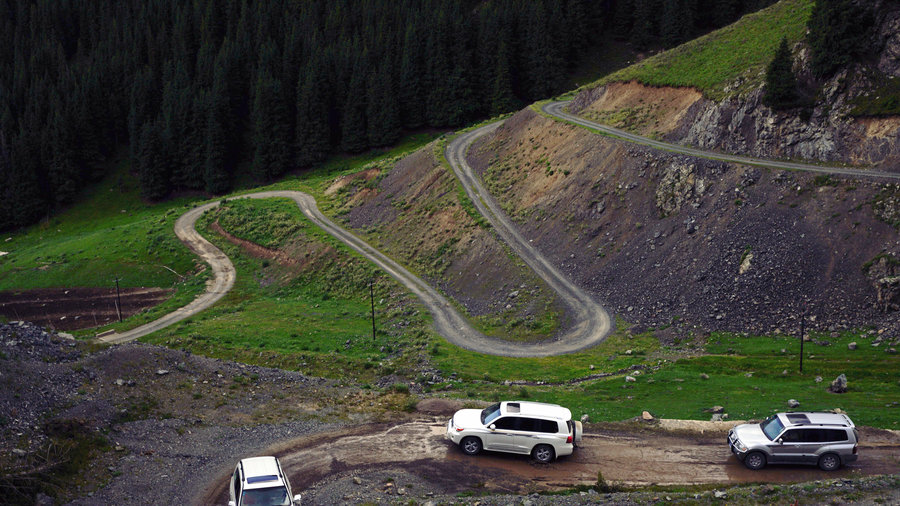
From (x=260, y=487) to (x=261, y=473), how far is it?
0.85 m

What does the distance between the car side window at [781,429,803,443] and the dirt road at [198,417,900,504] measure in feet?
4.16

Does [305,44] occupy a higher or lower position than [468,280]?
higher

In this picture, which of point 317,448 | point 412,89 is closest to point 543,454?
point 317,448

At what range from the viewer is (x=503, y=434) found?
29.1 m

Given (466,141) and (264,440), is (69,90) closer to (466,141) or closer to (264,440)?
(466,141)

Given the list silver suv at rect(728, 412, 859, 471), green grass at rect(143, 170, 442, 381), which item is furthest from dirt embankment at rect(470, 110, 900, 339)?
silver suv at rect(728, 412, 859, 471)

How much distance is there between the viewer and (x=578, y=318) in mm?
52188

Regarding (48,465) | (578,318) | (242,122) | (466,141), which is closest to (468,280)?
(578,318)

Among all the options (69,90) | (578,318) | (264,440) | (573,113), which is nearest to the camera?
(264,440)

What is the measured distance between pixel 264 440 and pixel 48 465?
335 inches

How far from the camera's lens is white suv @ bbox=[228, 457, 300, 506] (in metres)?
23.9

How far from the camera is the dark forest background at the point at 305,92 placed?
120m

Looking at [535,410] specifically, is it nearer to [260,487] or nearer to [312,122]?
[260,487]

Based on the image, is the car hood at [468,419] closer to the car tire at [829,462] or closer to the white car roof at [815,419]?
the white car roof at [815,419]
